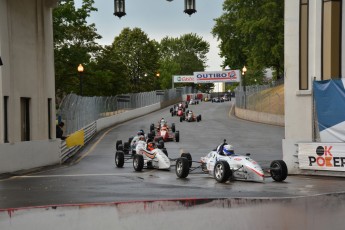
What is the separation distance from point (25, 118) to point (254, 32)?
43273mm

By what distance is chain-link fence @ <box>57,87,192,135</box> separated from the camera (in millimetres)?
30719

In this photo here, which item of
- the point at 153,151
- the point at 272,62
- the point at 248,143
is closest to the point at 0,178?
the point at 153,151

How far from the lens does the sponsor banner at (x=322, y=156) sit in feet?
52.9

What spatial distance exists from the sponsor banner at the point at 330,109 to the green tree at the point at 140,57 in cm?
9808

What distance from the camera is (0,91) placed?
18.8 meters

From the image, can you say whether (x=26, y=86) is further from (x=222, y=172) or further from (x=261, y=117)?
(x=261, y=117)

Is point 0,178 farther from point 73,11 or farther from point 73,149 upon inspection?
point 73,11

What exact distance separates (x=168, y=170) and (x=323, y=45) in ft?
20.9

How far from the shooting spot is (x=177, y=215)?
9.16 metres

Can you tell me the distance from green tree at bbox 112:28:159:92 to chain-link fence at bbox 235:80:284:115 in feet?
190

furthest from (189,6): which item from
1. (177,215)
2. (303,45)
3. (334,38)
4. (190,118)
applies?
(190,118)

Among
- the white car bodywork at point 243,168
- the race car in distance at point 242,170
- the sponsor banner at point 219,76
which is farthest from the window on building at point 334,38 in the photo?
the sponsor banner at point 219,76

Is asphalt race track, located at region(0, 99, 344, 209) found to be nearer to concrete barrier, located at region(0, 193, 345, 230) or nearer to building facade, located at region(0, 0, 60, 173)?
building facade, located at region(0, 0, 60, 173)

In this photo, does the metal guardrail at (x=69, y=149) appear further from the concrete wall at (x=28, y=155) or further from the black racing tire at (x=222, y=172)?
the black racing tire at (x=222, y=172)
